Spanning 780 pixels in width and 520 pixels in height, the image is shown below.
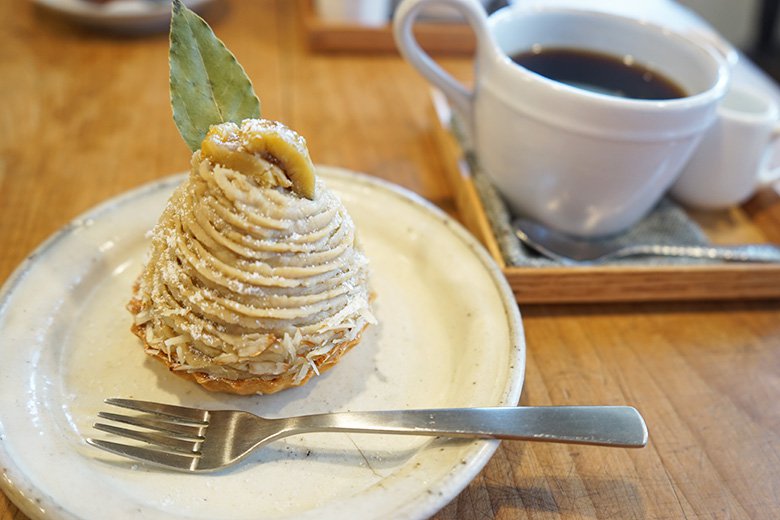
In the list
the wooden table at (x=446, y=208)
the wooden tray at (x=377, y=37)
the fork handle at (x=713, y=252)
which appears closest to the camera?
the wooden table at (x=446, y=208)

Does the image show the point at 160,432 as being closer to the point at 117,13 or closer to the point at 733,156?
the point at 733,156

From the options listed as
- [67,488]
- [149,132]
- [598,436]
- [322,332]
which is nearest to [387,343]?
[322,332]

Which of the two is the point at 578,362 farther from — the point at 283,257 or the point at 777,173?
the point at 777,173

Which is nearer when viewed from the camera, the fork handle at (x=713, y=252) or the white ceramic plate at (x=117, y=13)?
the fork handle at (x=713, y=252)

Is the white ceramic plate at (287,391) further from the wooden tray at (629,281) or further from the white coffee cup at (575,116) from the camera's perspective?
the white coffee cup at (575,116)

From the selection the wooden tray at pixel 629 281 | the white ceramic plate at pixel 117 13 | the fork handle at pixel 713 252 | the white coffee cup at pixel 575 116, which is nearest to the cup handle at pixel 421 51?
the white coffee cup at pixel 575 116

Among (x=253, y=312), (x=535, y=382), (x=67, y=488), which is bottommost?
(x=535, y=382)

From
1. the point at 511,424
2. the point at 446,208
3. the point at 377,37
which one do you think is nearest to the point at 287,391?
the point at 511,424
